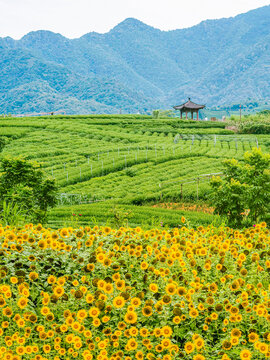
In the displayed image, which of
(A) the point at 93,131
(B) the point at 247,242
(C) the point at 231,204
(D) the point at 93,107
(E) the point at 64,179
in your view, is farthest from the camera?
(D) the point at 93,107

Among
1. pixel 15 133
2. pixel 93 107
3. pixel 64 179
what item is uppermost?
pixel 93 107

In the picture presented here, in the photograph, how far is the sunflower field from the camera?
10.9ft

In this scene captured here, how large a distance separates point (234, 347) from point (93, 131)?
44.4m

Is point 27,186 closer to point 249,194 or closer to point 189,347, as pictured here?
point 249,194

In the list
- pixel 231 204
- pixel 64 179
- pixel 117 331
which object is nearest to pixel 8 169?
pixel 231 204

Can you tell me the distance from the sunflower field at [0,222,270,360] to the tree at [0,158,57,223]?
A: 7.34 m

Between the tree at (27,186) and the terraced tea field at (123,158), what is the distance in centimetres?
124

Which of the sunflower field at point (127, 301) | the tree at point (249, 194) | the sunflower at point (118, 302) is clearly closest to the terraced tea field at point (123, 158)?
the tree at point (249, 194)

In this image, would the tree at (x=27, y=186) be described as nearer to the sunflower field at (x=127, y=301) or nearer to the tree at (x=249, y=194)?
the tree at (x=249, y=194)

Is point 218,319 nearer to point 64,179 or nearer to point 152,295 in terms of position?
point 152,295

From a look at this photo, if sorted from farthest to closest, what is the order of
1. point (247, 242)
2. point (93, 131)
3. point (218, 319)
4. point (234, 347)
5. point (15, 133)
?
point (93, 131), point (15, 133), point (247, 242), point (218, 319), point (234, 347)

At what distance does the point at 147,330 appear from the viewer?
3326mm

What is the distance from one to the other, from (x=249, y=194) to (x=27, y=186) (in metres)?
7.21

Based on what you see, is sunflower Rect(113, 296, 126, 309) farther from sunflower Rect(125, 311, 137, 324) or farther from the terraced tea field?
the terraced tea field
